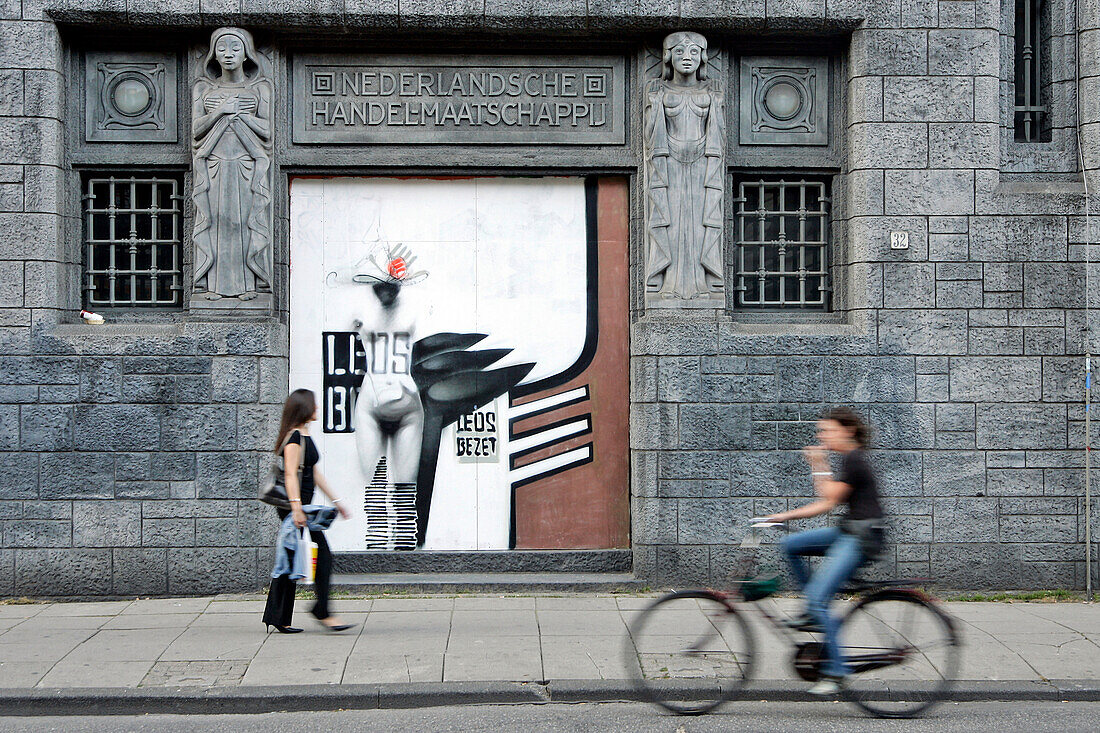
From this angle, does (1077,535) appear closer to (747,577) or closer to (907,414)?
(907,414)

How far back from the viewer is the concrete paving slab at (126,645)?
23.3ft

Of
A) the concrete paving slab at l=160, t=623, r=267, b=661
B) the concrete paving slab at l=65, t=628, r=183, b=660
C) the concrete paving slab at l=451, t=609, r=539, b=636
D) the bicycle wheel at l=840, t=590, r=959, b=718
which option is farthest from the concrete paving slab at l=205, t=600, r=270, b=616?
the bicycle wheel at l=840, t=590, r=959, b=718

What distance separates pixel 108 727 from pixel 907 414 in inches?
270

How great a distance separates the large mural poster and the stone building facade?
21 cm

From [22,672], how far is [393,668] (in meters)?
2.41

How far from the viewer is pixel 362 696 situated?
6.30 metres

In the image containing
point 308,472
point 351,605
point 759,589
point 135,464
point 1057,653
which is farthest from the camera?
point 135,464

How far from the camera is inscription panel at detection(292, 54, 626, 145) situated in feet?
31.3

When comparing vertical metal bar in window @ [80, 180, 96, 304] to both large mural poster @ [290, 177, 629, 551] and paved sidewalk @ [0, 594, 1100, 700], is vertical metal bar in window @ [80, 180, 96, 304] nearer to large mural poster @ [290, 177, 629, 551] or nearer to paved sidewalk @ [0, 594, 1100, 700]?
large mural poster @ [290, 177, 629, 551]

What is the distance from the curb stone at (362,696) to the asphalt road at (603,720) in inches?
2.7

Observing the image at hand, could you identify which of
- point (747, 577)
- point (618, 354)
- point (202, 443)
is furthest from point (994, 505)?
point (202, 443)

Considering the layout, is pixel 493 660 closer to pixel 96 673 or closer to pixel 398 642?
pixel 398 642

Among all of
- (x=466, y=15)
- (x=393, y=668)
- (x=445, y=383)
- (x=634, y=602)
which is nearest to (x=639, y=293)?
(x=445, y=383)

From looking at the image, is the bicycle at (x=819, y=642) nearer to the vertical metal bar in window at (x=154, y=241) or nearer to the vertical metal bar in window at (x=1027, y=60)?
the vertical metal bar in window at (x=154, y=241)
